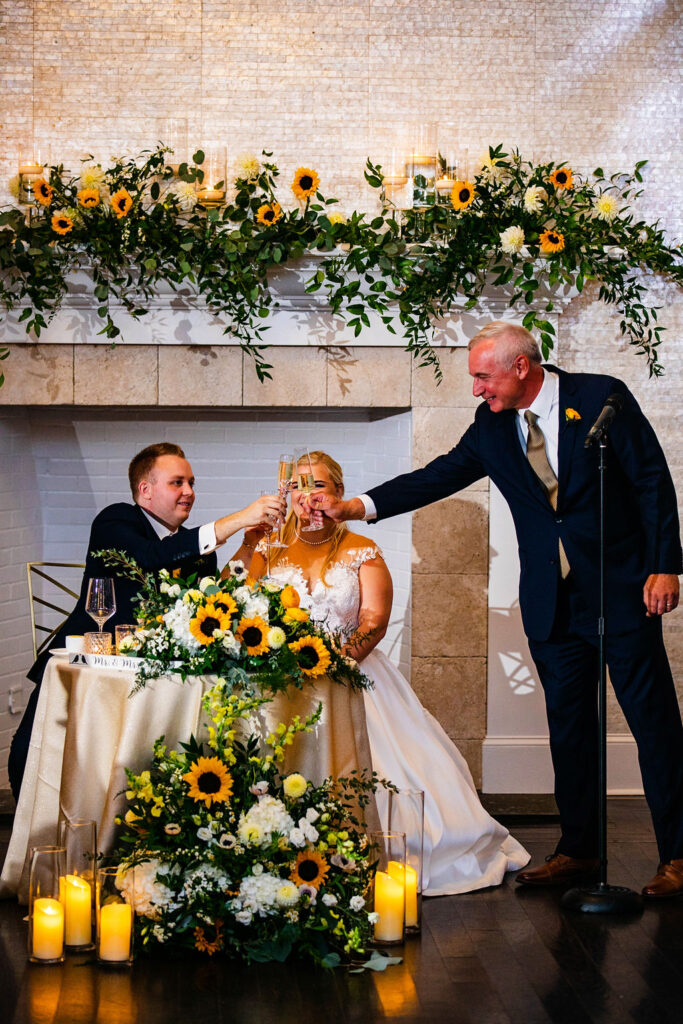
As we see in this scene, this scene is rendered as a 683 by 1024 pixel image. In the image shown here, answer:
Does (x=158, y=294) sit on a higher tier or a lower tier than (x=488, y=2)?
lower

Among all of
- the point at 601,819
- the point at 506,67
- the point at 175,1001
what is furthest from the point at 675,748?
the point at 506,67

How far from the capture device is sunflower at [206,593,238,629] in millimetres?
3045

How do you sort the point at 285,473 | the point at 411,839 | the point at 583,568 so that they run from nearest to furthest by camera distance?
1. the point at 411,839
2. the point at 285,473
3. the point at 583,568

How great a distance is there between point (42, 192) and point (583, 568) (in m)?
2.48

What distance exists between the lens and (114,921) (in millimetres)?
2889

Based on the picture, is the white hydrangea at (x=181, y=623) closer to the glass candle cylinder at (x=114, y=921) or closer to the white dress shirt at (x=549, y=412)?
the glass candle cylinder at (x=114, y=921)


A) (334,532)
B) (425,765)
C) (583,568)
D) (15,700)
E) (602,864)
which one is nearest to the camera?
(602,864)

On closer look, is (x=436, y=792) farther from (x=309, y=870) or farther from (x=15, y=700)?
(x=15, y=700)

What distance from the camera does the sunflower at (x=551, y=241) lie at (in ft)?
14.5

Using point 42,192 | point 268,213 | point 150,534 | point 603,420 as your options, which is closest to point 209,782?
point 150,534

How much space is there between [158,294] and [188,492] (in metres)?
1.08

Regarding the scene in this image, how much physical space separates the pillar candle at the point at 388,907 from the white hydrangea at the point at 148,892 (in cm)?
54

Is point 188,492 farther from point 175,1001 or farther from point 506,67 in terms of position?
point 506,67

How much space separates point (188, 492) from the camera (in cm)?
386
